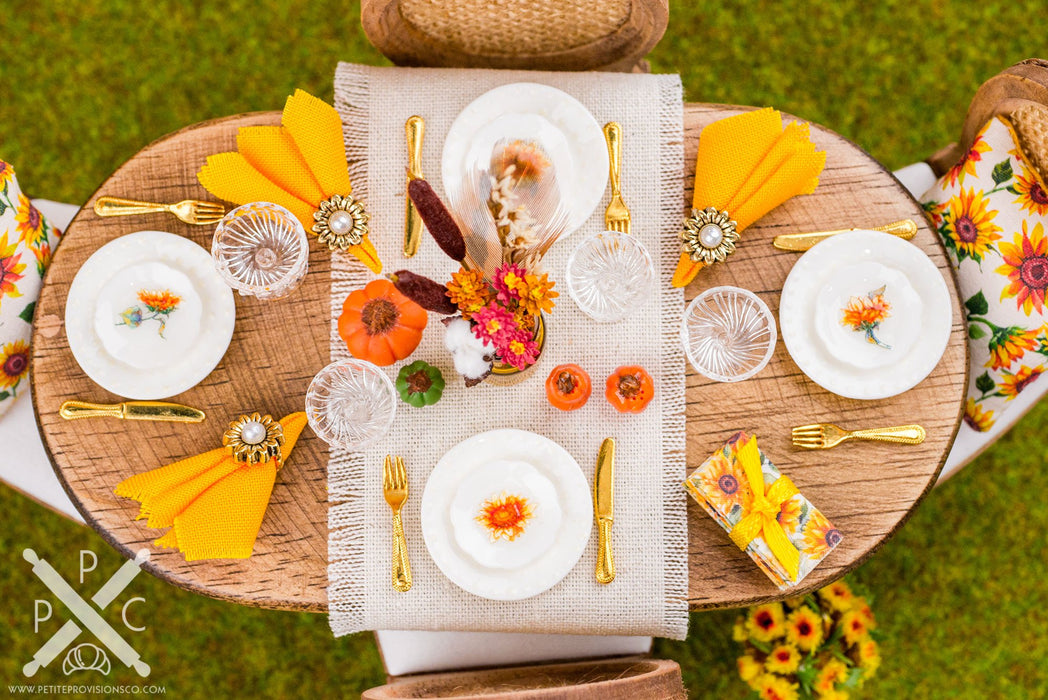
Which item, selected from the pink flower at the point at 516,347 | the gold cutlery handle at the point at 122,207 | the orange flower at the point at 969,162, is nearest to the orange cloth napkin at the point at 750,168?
the orange flower at the point at 969,162

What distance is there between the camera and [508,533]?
1162mm

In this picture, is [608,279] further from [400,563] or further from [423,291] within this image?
[400,563]

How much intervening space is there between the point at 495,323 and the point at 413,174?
1.57 feet

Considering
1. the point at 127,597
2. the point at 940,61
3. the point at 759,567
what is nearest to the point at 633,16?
the point at 759,567

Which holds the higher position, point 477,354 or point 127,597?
point 477,354

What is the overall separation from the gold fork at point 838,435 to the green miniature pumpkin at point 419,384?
0.59m

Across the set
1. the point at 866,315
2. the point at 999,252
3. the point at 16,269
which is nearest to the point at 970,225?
the point at 999,252

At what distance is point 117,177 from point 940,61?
221 cm

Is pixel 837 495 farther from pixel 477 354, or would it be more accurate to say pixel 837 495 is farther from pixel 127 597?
pixel 127 597

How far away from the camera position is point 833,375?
121 centimetres

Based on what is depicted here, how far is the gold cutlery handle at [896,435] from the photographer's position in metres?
1.21

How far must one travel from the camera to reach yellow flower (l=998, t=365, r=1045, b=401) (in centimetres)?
127

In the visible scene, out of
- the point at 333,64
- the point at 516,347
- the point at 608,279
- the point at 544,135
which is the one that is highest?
the point at 333,64

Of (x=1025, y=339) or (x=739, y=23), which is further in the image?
(x=739, y=23)
